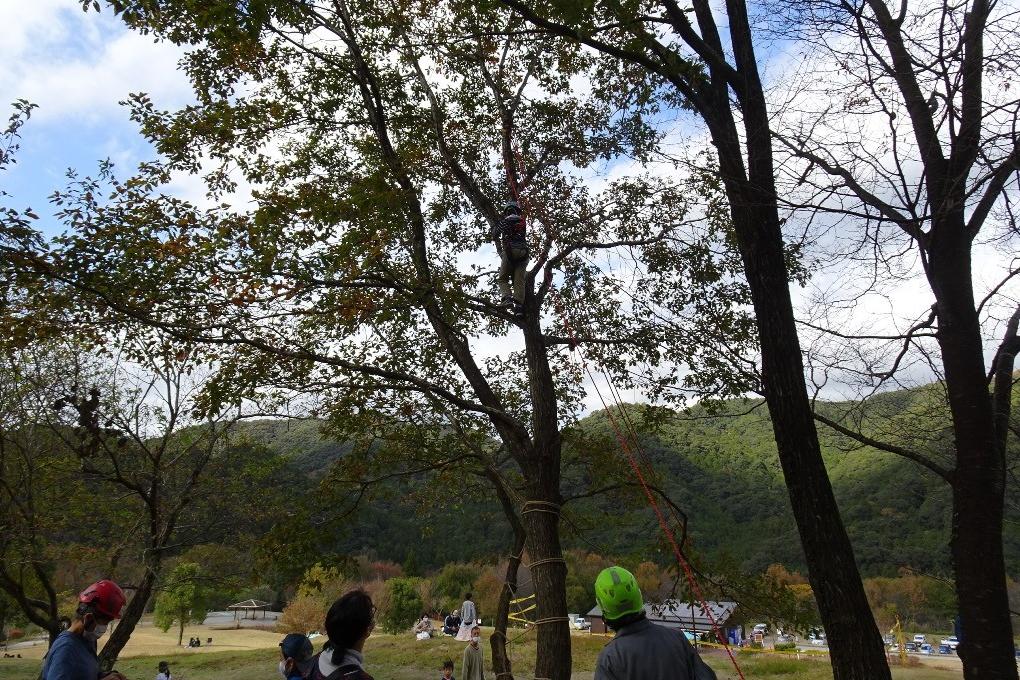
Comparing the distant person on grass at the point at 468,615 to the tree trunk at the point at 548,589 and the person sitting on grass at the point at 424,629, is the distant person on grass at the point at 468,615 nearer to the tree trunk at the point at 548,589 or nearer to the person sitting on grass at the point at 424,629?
the tree trunk at the point at 548,589

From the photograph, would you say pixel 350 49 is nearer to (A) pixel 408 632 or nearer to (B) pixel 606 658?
(B) pixel 606 658

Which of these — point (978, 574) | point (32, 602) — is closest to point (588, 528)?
point (978, 574)

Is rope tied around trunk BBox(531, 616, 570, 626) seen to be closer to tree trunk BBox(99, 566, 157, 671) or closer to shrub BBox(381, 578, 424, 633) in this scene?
tree trunk BBox(99, 566, 157, 671)

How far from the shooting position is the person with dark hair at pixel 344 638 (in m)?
2.27

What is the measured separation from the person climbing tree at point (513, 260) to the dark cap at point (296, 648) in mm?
4420

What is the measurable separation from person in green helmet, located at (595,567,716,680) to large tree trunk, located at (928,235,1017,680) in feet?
8.18

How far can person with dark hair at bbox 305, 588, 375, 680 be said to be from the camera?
2.27 m

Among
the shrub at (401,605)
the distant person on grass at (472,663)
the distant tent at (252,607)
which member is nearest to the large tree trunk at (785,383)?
the distant person on grass at (472,663)

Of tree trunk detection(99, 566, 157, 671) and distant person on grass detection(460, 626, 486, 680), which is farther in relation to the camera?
distant person on grass detection(460, 626, 486, 680)

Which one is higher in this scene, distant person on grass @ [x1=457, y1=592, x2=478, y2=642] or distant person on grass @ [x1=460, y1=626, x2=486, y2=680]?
distant person on grass @ [x1=457, y1=592, x2=478, y2=642]

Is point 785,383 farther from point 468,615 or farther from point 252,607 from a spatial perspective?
point 252,607

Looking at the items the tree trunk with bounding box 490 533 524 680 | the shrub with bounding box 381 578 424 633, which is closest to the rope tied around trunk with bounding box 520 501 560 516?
the tree trunk with bounding box 490 533 524 680

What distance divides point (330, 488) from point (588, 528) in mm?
4386

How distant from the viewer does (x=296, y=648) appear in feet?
10.6
